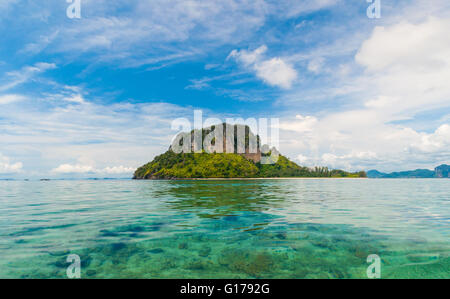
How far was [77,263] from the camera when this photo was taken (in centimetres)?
915

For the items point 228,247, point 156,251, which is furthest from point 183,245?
point 228,247

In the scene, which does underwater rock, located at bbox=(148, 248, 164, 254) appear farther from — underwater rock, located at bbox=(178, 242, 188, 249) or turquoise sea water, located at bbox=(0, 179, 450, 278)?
underwater rock, located at bbox=(178, 242, 188, 249)

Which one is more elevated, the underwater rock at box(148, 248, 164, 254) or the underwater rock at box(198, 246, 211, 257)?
the underwater rock at box(198, 246, 211, 257)

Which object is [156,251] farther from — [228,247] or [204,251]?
[228,247]

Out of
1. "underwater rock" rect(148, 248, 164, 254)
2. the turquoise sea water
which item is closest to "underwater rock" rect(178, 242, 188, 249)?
the turquoise sea water

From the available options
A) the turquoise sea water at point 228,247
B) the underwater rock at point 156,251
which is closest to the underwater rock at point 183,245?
the turquoise sea water at point 228,247

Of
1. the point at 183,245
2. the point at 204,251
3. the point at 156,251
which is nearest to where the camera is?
the point at 204,251

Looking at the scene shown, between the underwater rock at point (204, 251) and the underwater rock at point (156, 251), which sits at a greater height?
the underwater rock at point (204, 251)

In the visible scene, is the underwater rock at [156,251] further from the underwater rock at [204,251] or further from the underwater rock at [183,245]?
the underwater rock at [204,251]

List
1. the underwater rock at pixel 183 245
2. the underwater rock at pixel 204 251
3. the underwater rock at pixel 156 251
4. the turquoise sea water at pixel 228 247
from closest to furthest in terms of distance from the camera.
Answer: the turquoise sea water at pixel 228 247 → the underwater rock at pixel 204 251 → the underwater rock at pixel 156 251 → the underwater rock at pixel 183 245
